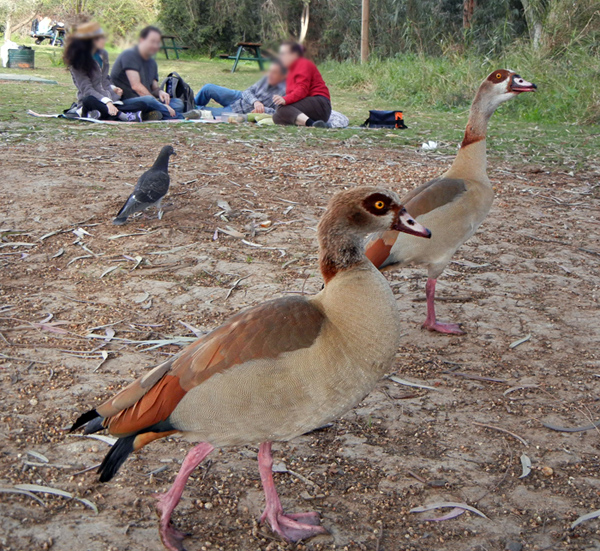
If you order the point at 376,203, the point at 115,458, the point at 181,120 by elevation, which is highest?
the point at 376,203

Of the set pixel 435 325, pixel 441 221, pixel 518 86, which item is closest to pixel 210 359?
pixel 435 325

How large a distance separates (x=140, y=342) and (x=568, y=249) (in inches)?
146

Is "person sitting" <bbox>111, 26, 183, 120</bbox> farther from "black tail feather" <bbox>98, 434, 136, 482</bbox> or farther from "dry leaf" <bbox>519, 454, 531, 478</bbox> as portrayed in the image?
"dry leaf" <bbox>519, 454, 531, 478</bbox>

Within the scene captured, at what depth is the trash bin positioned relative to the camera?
66.9 feet

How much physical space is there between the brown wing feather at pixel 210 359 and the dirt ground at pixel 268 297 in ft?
1.34

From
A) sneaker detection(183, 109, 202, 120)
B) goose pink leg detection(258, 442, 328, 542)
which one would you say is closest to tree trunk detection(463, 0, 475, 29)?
sneaker detection(183, 109, 202, 120)

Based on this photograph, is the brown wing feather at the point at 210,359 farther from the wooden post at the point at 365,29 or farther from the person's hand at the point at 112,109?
the wooden post at the point at 365,29

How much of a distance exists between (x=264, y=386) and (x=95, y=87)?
29.0 feet

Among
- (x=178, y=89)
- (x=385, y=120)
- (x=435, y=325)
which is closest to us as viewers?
(x=435, y=325)

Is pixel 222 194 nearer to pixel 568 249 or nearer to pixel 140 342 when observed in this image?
pixel 140 342

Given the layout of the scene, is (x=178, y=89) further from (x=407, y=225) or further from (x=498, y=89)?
(x=407, y=225)

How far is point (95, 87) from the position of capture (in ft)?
32.3

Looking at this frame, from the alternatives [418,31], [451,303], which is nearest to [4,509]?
[451,303]

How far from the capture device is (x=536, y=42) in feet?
44.9
